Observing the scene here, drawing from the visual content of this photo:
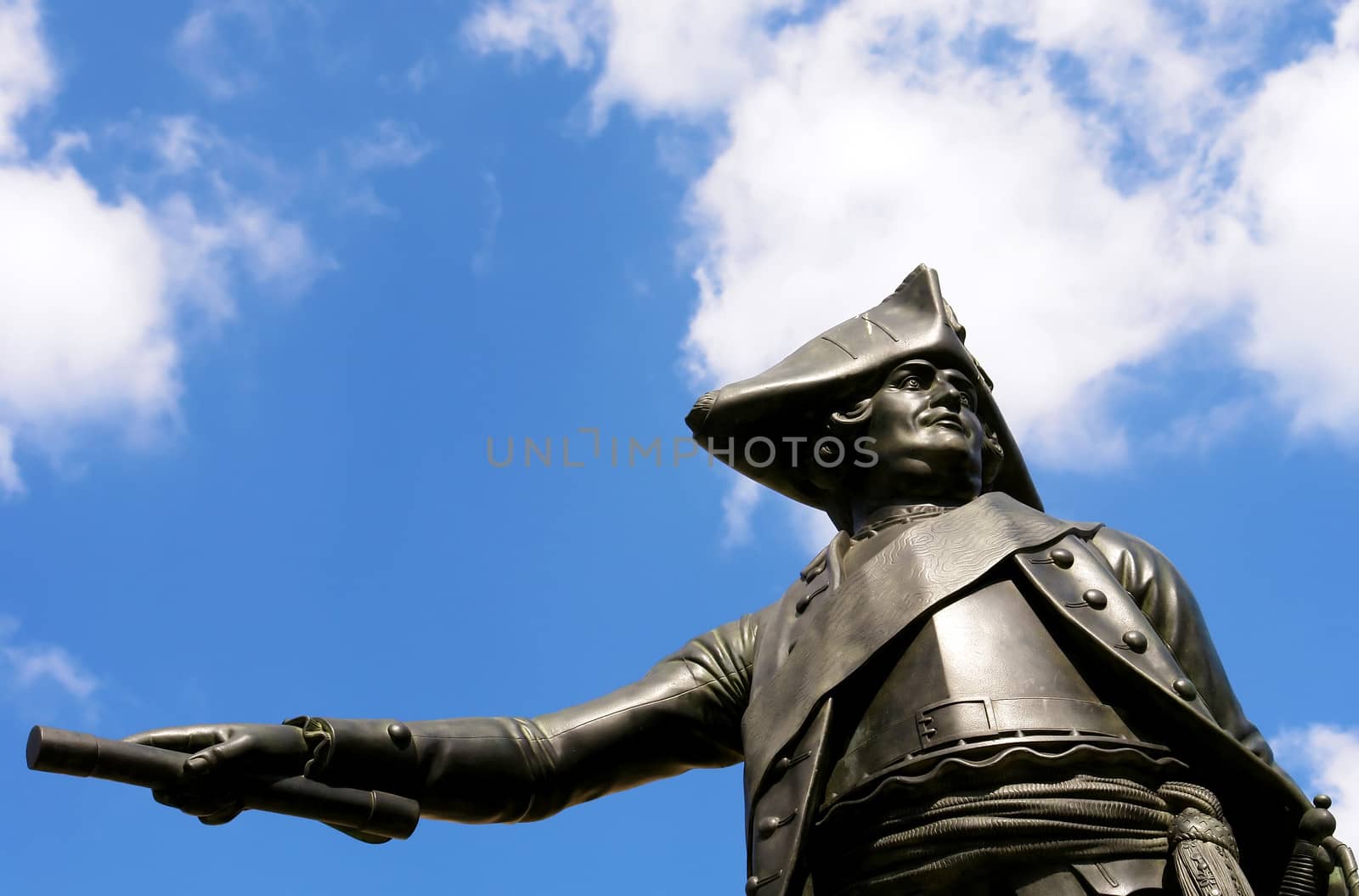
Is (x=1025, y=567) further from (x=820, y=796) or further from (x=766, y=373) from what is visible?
(x=766, y=373)

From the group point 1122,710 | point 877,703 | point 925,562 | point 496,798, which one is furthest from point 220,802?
point 1122,710

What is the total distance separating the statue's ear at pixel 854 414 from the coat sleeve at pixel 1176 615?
1078mm

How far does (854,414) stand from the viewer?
6773 millimetres

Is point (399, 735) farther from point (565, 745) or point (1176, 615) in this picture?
point (1176, 615)

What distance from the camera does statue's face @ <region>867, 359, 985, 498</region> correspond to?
655cm

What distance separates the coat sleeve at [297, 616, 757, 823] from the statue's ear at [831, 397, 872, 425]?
910 mm

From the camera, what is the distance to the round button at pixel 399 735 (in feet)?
19.1

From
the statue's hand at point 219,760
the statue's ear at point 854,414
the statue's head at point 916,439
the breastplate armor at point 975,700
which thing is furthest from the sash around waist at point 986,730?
the statue's hand at point 219,760

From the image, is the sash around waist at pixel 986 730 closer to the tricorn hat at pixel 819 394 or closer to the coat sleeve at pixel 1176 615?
the coat sleeve at pixel 1176 615

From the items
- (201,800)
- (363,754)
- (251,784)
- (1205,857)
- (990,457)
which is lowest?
(1205,857)

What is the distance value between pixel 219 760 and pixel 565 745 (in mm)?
1466

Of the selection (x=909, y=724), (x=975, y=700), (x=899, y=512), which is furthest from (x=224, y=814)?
(x=899, y=512)

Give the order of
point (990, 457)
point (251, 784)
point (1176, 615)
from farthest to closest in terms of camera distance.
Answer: point (990, 457) < point (1176, 615) < point (251, 784)

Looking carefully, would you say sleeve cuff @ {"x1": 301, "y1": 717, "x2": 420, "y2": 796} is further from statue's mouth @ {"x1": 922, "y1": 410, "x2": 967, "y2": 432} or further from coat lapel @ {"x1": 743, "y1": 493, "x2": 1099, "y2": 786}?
statue's mouth @ {"x1": 922, "y1": 410, "x2": 967, "y2": 432}
